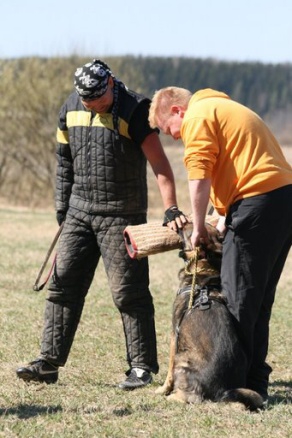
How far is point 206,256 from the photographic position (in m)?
5.82

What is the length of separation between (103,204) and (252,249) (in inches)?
50.2

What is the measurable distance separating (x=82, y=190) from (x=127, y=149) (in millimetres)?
451

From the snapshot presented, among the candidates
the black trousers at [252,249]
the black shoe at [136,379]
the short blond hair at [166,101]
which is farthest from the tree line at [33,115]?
the black trousers at [252,249]

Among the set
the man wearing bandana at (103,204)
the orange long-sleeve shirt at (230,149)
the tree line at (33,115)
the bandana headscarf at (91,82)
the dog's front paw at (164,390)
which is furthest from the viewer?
the tree line at (33,115)

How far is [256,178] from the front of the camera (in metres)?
5.46

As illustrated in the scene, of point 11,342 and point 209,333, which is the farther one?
point 11,342

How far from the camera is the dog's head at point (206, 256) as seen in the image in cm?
578

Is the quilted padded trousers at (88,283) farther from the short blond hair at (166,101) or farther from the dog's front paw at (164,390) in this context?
the short blond hair at (166,101)

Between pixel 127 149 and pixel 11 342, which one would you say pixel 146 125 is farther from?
pixel 11 342

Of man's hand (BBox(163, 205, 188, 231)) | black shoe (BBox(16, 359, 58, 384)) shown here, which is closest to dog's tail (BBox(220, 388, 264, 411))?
man's hand (BBox(163, 205, 188, 231))

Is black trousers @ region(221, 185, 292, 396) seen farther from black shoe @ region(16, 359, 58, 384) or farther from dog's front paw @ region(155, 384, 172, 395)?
black shoe @ region(16, 359, 58, 384)

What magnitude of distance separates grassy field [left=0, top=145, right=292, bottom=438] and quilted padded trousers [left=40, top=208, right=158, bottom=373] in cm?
28

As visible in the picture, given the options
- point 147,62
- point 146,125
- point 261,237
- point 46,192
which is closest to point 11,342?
point 146,125

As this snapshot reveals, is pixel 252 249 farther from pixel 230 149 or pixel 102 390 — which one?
pixel 102 390
